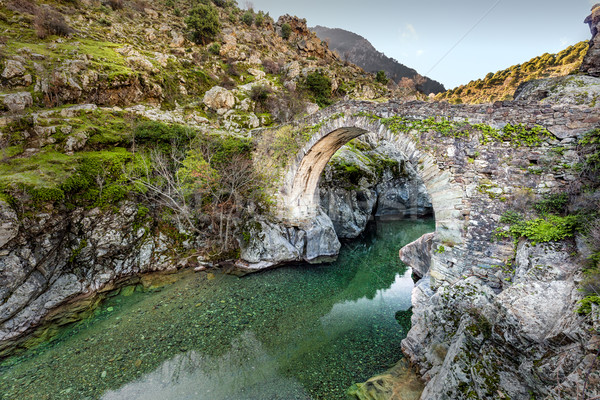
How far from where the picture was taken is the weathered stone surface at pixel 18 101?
28.8ft

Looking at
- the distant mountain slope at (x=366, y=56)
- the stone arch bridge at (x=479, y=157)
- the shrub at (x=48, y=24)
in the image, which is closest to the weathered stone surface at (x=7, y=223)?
the stone arch bridge at (x=479, y=157)

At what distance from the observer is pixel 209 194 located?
1022 centimetres

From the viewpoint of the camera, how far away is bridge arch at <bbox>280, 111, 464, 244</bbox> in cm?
540

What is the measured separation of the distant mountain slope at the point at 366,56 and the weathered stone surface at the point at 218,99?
40.4 metres

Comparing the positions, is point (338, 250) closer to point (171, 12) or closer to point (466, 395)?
point (466, 395)

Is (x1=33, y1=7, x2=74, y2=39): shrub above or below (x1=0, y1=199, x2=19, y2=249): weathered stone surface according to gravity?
above

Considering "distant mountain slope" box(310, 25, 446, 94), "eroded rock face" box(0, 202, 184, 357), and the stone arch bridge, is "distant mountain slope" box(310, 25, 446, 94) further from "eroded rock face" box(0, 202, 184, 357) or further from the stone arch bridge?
"eroded rock face" box(0, 202, 184, 357)

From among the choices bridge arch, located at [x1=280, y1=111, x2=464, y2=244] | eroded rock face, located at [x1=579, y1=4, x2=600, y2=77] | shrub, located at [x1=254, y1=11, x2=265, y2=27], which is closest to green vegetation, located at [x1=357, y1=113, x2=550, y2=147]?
bridge arch, located at [x1=280, y1=111, x2=464, y2=244]

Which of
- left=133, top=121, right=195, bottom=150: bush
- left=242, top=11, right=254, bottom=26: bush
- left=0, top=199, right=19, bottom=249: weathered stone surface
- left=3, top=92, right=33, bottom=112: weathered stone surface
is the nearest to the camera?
left=0, top=199, right=19, bottom=249: weathered stone surface

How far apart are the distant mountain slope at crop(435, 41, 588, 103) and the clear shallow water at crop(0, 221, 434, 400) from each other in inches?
1207

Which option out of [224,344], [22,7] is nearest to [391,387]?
[224,344]

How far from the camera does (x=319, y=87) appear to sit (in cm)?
2206

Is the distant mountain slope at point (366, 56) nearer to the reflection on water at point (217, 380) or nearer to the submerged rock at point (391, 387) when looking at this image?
the submerged rock at point (391, 387)

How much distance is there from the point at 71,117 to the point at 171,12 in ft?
82.5
